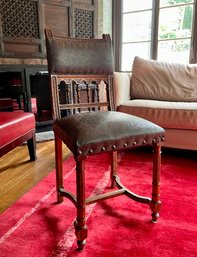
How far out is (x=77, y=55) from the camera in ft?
4.18

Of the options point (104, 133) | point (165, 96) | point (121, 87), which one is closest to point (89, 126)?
point (104, 133)

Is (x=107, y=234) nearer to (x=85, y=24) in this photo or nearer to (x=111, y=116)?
(x=111, y=116)

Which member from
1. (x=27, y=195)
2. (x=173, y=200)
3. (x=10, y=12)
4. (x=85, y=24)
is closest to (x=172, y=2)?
(x=85, y=24)

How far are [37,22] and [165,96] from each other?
172cm

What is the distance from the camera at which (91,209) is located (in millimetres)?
1263

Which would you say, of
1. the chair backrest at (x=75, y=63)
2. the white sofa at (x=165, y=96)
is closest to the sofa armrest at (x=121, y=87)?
the white sofa at (x=165, y=96)

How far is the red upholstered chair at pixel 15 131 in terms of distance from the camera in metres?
1.52

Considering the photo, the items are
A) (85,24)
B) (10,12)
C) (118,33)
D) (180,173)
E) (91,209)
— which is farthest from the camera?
(118,33)

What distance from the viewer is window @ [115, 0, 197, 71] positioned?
3.26m

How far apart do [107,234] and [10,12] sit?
2.51m

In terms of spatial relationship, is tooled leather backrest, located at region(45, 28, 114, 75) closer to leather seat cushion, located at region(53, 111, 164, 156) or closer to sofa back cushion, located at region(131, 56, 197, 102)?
leather seat cushion, located at region(53, 111, 164, 156)

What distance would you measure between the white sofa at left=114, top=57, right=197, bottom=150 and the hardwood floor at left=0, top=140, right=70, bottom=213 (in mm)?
787

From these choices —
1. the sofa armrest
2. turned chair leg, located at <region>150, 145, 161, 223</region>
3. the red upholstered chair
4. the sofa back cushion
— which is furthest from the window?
turned chair leg, located at <region>150, 145, 161, 223</region>

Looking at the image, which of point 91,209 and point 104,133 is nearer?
point 104,133
